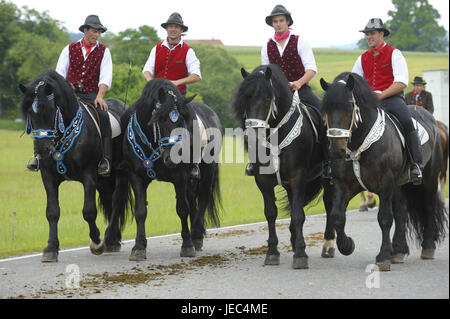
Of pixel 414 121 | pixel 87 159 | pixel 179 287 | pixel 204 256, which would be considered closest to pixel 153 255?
pixel 204 256

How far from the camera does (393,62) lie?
30.7 ft

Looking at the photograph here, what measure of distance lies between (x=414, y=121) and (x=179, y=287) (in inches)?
174

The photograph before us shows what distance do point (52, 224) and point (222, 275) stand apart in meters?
2.80

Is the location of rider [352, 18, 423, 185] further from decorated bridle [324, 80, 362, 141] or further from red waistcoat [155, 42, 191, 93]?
red waistcoat [155, 42, 191, 93]

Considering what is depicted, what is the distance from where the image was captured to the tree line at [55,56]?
140 feet

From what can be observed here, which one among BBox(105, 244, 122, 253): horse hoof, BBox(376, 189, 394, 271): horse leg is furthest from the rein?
BBox(376, 189, 394, 271): horse leg

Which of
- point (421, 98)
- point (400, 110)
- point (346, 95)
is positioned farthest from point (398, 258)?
point (421, 98)

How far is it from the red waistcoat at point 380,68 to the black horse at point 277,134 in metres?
1.23

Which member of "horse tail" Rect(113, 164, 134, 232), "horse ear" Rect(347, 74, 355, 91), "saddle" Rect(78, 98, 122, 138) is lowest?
"horse tail" Rect(113, 164, 134, 232)

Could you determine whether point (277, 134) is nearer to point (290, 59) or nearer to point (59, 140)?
point (290, 59)

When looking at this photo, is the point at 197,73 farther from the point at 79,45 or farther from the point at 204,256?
the point at 204,256

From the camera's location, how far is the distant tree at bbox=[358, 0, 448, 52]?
107m

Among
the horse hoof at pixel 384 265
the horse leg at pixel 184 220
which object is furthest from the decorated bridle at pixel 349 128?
the horse leg at pixel 184 220

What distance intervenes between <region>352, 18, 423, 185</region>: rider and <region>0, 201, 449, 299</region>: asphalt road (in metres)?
1.44
